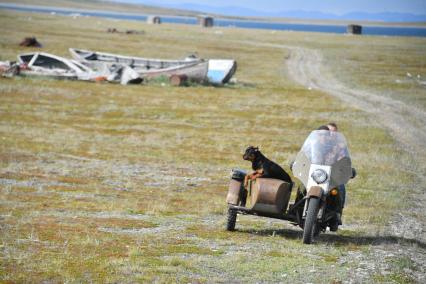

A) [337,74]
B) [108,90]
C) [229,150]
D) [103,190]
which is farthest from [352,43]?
[103,190]

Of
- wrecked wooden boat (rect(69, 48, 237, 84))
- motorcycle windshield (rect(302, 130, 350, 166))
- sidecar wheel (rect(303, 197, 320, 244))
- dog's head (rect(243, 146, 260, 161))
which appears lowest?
sidecar wheel (rect(303, 197, 320, 244))

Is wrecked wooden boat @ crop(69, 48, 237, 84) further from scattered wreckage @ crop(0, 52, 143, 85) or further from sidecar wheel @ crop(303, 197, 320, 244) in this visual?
sidecar wheel @ crop(303, 197, 320, 244)

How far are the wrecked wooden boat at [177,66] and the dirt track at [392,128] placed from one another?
7101mm

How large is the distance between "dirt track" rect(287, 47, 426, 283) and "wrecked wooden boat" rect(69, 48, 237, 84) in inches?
280

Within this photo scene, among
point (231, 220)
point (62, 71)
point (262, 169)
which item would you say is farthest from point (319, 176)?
point (62, 71)

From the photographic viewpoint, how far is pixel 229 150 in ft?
97.9

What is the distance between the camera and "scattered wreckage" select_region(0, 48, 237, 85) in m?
53.2

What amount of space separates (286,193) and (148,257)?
3.26 metres

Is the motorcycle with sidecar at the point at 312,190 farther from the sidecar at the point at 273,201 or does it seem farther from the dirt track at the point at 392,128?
the dirt track at the point at 392,128

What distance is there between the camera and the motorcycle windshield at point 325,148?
1439 centimetres

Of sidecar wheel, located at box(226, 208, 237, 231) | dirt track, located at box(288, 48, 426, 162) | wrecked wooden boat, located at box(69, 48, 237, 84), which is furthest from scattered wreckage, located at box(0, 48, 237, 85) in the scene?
sidecar wheel, located at box(226, 208, 237, 231)

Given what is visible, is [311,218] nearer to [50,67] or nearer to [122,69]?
[122,69]

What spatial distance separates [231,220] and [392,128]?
23003 millimetres

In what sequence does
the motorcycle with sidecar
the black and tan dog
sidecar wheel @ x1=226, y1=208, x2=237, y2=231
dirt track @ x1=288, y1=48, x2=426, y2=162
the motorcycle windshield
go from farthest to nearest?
dirt track @ x1=288, y1=48, x2=426, y2=162, sidecar wheel @ x1=226, y1=208, x2=237, y2=231, the black and tan dog, the motorcycle windshield, the motorcycle with sidecar
